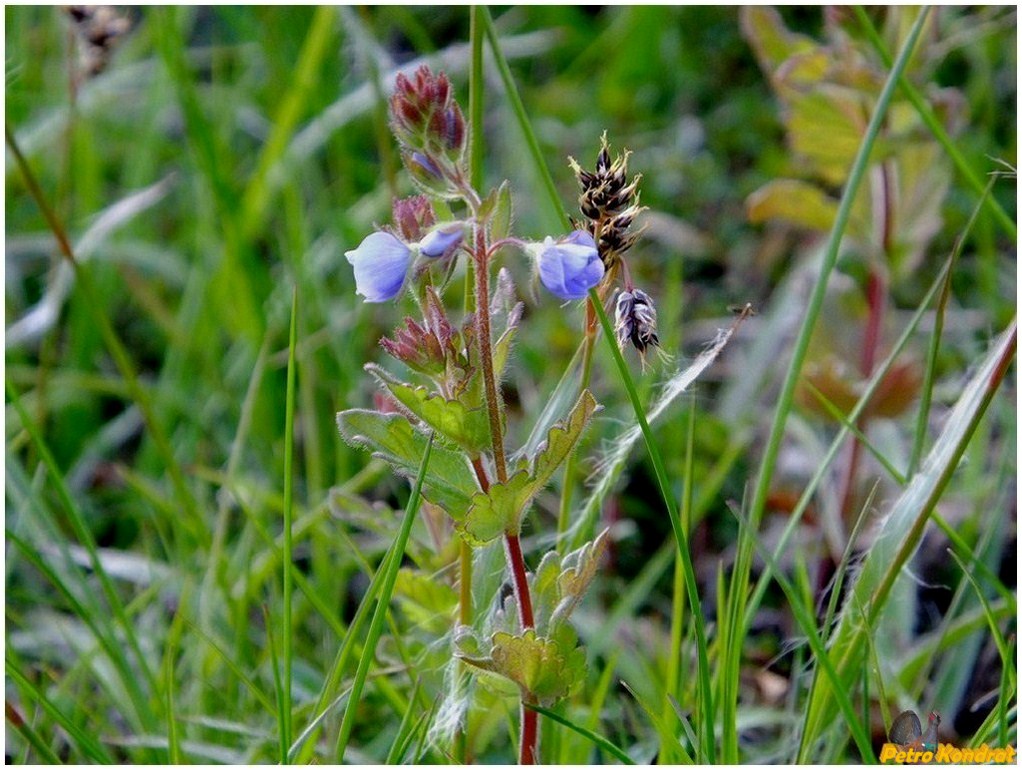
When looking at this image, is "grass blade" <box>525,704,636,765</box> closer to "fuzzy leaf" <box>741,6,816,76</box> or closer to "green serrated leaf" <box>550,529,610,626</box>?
"green serrated leaf" <box>550,529,610,626</box>

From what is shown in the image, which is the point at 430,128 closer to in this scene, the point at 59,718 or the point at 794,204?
the point at 59,718

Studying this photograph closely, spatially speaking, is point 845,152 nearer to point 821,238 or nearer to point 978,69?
point 821,238

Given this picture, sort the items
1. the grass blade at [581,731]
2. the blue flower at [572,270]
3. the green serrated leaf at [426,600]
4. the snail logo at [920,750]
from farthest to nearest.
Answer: the green serrated leaf at [426,600]
the snail logo at [920,750]
the grass blade at [581,731]
the blue flower at [572,270]

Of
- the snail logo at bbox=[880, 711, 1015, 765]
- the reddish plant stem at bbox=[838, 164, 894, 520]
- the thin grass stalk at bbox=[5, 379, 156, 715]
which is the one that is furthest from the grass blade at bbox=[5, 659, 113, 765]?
the reddish plant stem at bbox=[838, 164, 894, 520]

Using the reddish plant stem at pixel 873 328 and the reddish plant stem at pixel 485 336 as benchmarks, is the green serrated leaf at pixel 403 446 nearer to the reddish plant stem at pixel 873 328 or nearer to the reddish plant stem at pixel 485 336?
the reddish plant stem at pixel 485 336

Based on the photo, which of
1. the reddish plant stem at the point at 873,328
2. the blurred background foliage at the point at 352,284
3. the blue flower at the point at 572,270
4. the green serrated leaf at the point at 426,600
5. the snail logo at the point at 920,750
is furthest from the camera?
the reddish plant stem at the point at 873,328

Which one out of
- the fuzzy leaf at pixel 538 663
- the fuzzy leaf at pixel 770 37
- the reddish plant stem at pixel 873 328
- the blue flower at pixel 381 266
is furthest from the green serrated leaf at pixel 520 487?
the fuzzy leaf at pixel 770 37
